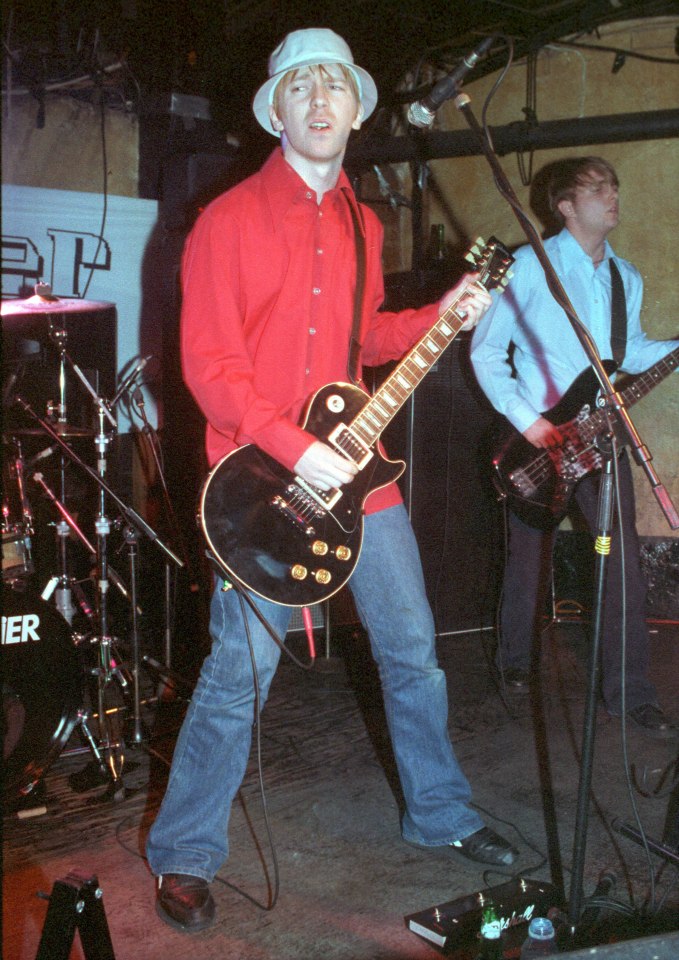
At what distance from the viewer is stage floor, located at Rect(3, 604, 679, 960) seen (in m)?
2.36

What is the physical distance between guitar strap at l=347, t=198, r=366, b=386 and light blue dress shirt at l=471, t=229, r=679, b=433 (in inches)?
66.0

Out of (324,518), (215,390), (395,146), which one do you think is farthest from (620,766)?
(395,146)

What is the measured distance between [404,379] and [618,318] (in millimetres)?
2271

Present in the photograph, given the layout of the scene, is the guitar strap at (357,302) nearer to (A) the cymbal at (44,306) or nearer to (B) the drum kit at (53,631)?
(B) the drum kit at (53,631)

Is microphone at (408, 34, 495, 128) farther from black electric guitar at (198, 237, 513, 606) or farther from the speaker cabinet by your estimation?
the speaker cabinet

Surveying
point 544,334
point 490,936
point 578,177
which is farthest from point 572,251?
point 490,936

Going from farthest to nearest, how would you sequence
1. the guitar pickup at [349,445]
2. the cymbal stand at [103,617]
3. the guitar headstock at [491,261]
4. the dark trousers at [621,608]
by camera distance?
the dark trousers at [621,608], the cymbal stand at [103,617], the guitar headstock at [491,261], the guitar pickup at [349,445]

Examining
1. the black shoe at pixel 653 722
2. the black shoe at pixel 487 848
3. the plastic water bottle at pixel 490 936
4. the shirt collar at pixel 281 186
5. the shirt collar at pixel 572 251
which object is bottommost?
the black shoe at pixel 653 722

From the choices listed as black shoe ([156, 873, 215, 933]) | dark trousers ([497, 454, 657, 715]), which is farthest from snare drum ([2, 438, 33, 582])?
dark trousers ([497, 454, 657, 715])

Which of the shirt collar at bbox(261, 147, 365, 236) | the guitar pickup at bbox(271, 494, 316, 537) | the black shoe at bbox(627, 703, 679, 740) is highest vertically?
the shirt collar at bbox(261, 147, 365, 236)

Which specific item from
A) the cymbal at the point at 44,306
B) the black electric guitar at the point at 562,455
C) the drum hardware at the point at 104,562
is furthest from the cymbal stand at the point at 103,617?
the black electric guitar at the point at 562,455

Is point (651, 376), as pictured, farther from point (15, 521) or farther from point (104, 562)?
point (15, 521)

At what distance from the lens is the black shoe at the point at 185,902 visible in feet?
7.70

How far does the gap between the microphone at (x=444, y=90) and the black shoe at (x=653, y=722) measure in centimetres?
273
